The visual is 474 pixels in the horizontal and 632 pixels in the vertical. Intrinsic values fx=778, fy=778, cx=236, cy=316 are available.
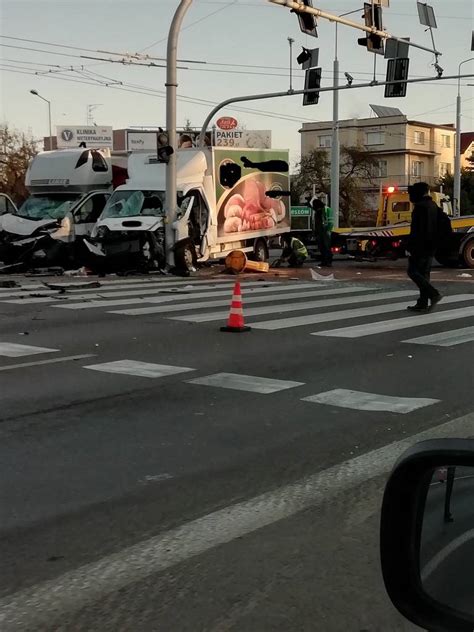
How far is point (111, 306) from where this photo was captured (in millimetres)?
12742

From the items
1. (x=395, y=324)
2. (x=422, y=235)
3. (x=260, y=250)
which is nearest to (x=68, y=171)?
(x=260, y=250)

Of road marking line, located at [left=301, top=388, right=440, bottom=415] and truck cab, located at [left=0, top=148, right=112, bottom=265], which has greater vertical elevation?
truck cab, located at [left=0, top=148, right=112, bottom=265]

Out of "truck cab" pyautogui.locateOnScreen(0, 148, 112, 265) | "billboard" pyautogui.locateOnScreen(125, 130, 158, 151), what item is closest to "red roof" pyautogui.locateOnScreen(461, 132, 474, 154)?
"billboard" pyautogui.locateOnScreen(125, 130, 158, 151)

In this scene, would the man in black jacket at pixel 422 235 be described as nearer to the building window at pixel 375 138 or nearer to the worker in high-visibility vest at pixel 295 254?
the worker in high-visibility vest at pixel 295 254

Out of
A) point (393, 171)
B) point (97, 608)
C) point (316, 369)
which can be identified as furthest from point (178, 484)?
point (393, 171)

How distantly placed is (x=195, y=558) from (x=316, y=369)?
4.55 meters

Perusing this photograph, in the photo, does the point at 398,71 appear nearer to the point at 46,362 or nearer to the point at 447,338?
the point at 447,338

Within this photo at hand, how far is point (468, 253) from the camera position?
71.2ft

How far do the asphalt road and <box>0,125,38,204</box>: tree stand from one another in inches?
1830

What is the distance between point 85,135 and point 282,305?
7283 centimetres

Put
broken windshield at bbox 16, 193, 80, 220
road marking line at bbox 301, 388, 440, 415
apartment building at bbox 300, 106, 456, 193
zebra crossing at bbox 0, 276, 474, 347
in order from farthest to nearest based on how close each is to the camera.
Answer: apartment building at bbox 300, 106, 456, 193 < broken windshield at bbox 16, 193, 80, 220 < zebra crossing at bbox 0, 276, 474, 347 < road marking line at bbox 301, 388, 440, 415

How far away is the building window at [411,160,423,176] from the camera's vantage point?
246 ft

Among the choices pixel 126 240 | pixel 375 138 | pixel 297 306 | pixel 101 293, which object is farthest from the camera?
pixel 375 138

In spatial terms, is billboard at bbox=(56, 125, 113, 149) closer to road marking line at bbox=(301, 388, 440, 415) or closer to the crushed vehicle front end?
the crushed vehicle front end
